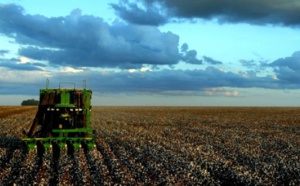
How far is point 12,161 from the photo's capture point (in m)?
17.8

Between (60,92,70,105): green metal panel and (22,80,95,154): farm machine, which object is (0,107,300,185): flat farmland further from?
(60,92,70,105): green metal panel

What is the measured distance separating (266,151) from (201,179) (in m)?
9.06

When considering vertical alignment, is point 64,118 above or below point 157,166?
above

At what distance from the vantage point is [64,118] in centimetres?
2267

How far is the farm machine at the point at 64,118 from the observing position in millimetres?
22094

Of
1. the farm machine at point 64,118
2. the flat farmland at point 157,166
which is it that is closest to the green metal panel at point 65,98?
the farm machine at point 64,118

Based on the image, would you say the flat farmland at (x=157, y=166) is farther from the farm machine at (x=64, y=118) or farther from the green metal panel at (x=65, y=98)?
the green metal panel at (x=65, y=98)

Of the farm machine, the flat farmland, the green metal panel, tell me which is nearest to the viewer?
the flat farmland

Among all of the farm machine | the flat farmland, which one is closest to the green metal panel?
the farm machine

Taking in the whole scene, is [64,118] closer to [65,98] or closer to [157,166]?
[65,98]

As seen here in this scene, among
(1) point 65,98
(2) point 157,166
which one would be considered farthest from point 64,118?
(2) point 157,166

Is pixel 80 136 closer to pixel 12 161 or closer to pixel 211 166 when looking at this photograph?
pixel 12 161

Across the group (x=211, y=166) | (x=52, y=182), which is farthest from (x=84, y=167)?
(x=211, y=166)

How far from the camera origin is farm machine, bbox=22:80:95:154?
2209 cm
